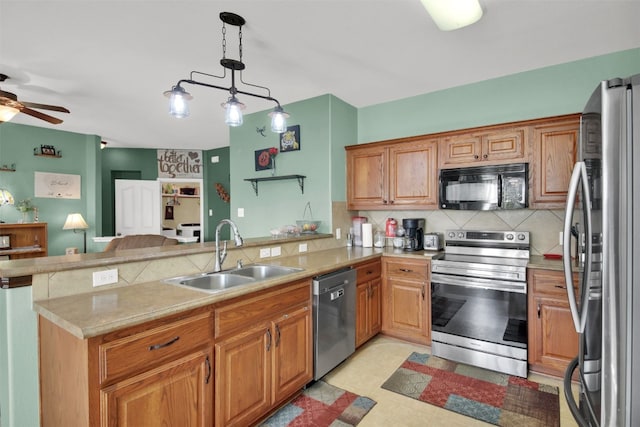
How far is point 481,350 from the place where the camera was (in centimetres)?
261

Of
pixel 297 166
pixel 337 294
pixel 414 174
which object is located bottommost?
pixel 337 294

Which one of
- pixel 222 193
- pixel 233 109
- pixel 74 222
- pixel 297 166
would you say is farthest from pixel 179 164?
pixel 233 109

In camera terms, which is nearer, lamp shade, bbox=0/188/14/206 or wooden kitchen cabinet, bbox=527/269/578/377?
wooden kitchen cabinet, bbox=527/269/578/377

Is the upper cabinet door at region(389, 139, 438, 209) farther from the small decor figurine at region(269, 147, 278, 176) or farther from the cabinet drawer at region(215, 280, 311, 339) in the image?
the cabinet drawer at region(215, 280, 311, 339)

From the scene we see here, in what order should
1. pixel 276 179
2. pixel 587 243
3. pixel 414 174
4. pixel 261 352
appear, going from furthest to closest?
pixel 276 179
pixel 414 174
pixel 261 352
pixel 587 243

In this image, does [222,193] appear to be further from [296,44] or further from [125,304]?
[125,304]

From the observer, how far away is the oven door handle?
2463 mm

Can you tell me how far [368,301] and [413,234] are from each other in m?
0.88

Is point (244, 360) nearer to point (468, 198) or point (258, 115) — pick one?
point (468, 198)

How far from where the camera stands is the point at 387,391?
230cm

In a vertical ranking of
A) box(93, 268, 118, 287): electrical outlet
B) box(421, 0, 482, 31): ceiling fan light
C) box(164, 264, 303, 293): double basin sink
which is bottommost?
box(164, 264, 303, 293): double basin sink

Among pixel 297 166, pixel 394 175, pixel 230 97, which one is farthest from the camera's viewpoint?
pixel 297 166

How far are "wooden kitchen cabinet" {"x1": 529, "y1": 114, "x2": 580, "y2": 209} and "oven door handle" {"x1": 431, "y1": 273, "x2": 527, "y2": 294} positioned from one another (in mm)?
725

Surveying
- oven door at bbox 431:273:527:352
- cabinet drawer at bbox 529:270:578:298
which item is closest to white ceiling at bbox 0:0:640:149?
cabinet drawer at bbox 529:270:578:298
